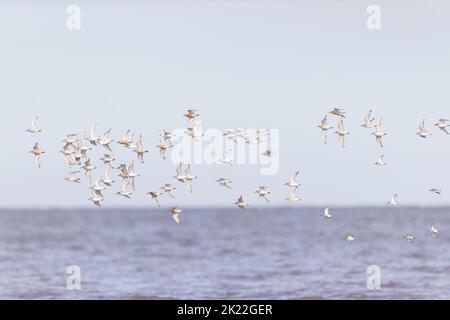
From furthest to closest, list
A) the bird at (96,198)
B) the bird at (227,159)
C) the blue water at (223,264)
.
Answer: the blue water at (223,264) → the bird at (96,198) → the bird at (227,159)

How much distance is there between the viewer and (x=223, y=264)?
33.5 metres

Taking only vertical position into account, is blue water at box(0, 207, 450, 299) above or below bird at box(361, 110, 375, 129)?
below

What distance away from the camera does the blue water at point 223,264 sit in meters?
25.5

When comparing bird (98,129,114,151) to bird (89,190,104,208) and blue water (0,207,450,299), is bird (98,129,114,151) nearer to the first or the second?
bird (89,190,104,208)

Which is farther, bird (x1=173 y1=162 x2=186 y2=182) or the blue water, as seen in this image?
the blue water

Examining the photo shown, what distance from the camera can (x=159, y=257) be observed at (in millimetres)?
36062

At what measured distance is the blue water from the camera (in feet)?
83.7

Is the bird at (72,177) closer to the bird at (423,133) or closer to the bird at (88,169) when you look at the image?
the bird at (88,169)

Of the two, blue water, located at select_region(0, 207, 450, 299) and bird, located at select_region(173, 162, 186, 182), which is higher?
bird, located at select_region(173, 162, 186, 182)

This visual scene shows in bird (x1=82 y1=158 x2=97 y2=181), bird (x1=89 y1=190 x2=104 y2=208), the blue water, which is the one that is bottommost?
the blue water

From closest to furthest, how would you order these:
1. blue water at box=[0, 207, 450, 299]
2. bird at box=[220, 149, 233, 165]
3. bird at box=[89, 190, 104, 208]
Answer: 1. bird at box=[220, 149, 233, 165]
2. bird at box=[89, 190, 104, 208]
3. blue water at box=[0, 207, 450, 299]

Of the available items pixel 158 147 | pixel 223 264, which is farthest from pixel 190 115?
pixel 223 264

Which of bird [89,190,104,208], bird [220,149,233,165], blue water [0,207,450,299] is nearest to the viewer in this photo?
bird [220,149,233,165]

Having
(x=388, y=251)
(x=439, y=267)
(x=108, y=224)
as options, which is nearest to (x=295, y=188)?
(x=439, y=267)
